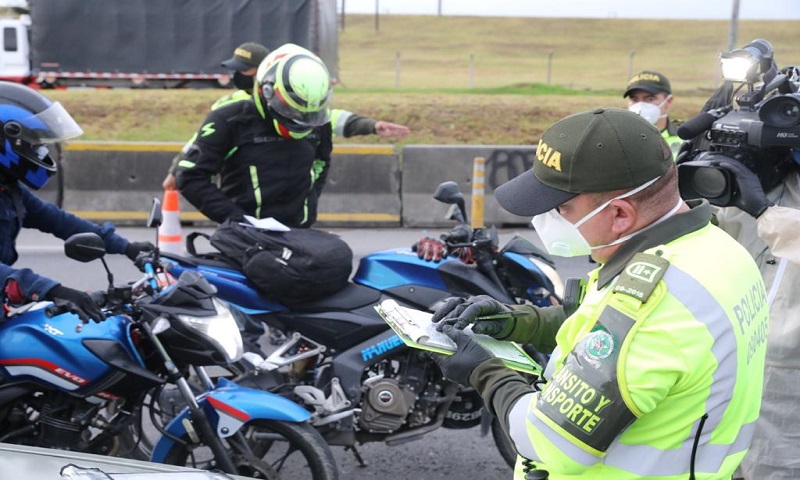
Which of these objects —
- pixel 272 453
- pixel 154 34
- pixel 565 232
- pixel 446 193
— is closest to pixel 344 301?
pixel 446 193

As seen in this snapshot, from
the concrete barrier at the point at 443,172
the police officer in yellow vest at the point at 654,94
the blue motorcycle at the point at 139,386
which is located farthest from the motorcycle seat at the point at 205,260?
the concrete barrier at the point at 443,172

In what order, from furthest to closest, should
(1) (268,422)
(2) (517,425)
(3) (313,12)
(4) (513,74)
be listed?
(4) (513,74) → (3) (313,12) → (1) (268,422) → (2) (517,425)

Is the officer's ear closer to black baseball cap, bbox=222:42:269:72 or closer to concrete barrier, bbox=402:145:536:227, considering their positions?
black baseball cap, bbox=222:42:269:72

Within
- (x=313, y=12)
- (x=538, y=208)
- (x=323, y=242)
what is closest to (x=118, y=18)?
(x=313, y=12)

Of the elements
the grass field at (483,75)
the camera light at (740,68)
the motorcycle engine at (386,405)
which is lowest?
the grass field at (483,75)

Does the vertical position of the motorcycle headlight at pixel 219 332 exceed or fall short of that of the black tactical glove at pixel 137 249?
it falls short

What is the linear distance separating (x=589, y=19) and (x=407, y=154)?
2441 inches

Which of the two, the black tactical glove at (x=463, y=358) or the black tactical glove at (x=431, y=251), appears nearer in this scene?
the black tactical glove at (x=463, y=358)

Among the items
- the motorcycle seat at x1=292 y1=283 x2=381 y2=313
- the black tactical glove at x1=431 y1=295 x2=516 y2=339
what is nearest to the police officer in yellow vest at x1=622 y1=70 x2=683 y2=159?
the motorcycle seat at x1=292 y1=283 x2=381 y2=313

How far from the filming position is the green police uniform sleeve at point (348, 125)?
17.7 feet

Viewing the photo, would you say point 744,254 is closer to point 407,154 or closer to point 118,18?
point 407,154

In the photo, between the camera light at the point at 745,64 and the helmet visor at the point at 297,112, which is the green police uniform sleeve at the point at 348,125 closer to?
the helmet visor at the point at 297,112

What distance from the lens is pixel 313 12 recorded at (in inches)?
923

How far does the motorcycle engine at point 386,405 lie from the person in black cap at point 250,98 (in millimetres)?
1610
